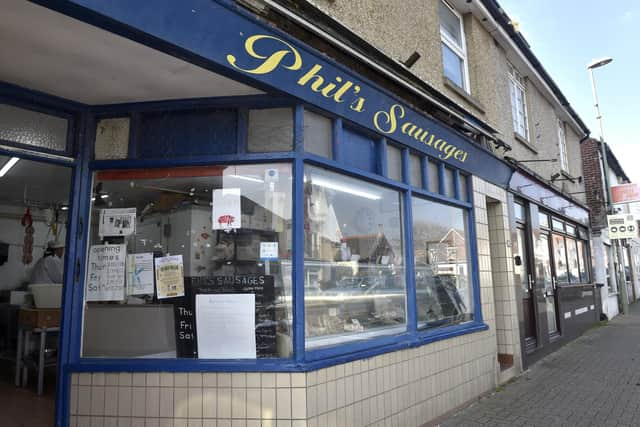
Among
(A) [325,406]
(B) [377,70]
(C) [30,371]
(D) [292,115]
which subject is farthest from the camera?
(C) [30,371]

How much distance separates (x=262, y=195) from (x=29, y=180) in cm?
436

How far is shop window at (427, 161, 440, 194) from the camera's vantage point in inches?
224

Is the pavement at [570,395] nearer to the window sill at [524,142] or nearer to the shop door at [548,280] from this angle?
the shop door at [548,280]

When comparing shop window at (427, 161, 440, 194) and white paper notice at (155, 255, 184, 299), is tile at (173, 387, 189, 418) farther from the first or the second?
shop window at (427, 161, 440, 194)

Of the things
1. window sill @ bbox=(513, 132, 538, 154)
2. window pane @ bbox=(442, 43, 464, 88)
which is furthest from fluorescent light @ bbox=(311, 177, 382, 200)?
window sill @ bbox=(513, 132, 538, 154)

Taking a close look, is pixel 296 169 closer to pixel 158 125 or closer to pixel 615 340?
pixel 158 125

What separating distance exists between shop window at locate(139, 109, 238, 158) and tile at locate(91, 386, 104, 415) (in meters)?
1.94

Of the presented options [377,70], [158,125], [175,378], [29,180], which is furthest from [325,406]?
[29,180]

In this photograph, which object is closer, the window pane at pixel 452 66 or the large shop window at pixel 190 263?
the large shop window at pixel 190 263

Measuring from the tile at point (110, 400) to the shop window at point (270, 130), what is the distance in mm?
2232

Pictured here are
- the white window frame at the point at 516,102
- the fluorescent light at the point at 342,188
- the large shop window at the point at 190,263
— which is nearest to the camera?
the large shop window at the point at 190,263

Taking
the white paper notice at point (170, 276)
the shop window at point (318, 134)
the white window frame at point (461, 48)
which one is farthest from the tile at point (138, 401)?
the white window frame at point (461, 48)

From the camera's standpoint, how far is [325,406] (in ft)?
11.6

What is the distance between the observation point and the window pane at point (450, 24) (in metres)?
7.02
